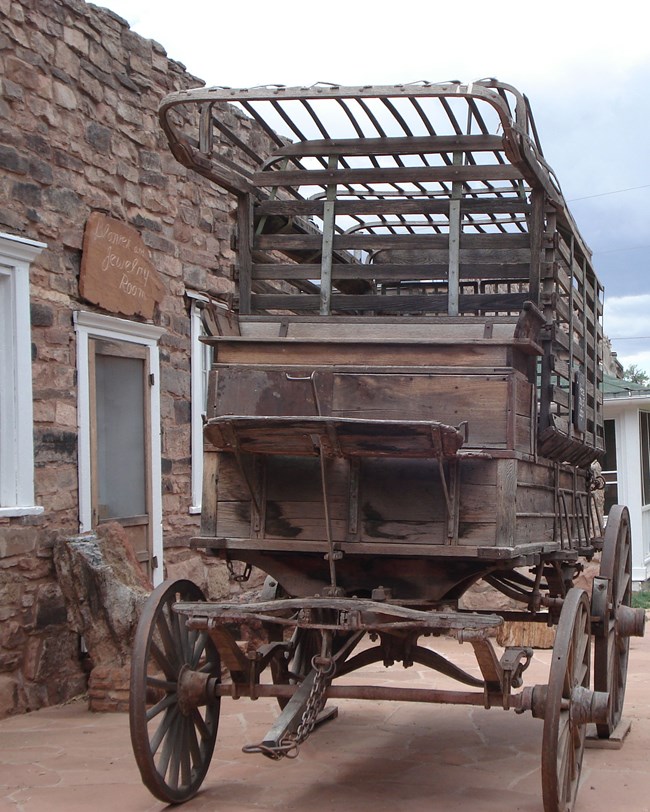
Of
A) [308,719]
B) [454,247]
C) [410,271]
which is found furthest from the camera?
[410,271]

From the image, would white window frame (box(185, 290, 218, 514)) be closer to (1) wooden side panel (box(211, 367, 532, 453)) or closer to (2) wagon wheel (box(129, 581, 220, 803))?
(2) wagon wheel (box(129, 581, 220, 803))

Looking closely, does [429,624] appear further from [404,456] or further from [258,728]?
[258,728]

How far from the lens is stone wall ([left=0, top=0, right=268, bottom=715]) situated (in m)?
6.86

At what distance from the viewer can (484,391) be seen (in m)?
4.54

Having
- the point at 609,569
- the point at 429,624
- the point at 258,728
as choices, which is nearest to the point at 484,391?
the point at 429,624

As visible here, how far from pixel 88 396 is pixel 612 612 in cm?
386

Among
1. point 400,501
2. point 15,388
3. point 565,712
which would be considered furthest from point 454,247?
point 15,388

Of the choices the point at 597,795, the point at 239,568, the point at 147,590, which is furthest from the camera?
the point at 239,568

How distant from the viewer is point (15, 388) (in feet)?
22.3

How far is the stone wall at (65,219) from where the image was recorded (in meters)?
6.86

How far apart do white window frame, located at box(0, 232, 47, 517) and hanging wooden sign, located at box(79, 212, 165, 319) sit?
0.72 metres

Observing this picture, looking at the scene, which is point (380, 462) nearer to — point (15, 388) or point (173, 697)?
point (173, 697)

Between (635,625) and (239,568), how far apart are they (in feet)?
14.8

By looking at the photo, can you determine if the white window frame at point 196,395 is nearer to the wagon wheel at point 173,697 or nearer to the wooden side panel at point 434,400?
the wagon wheel at point 173,697
